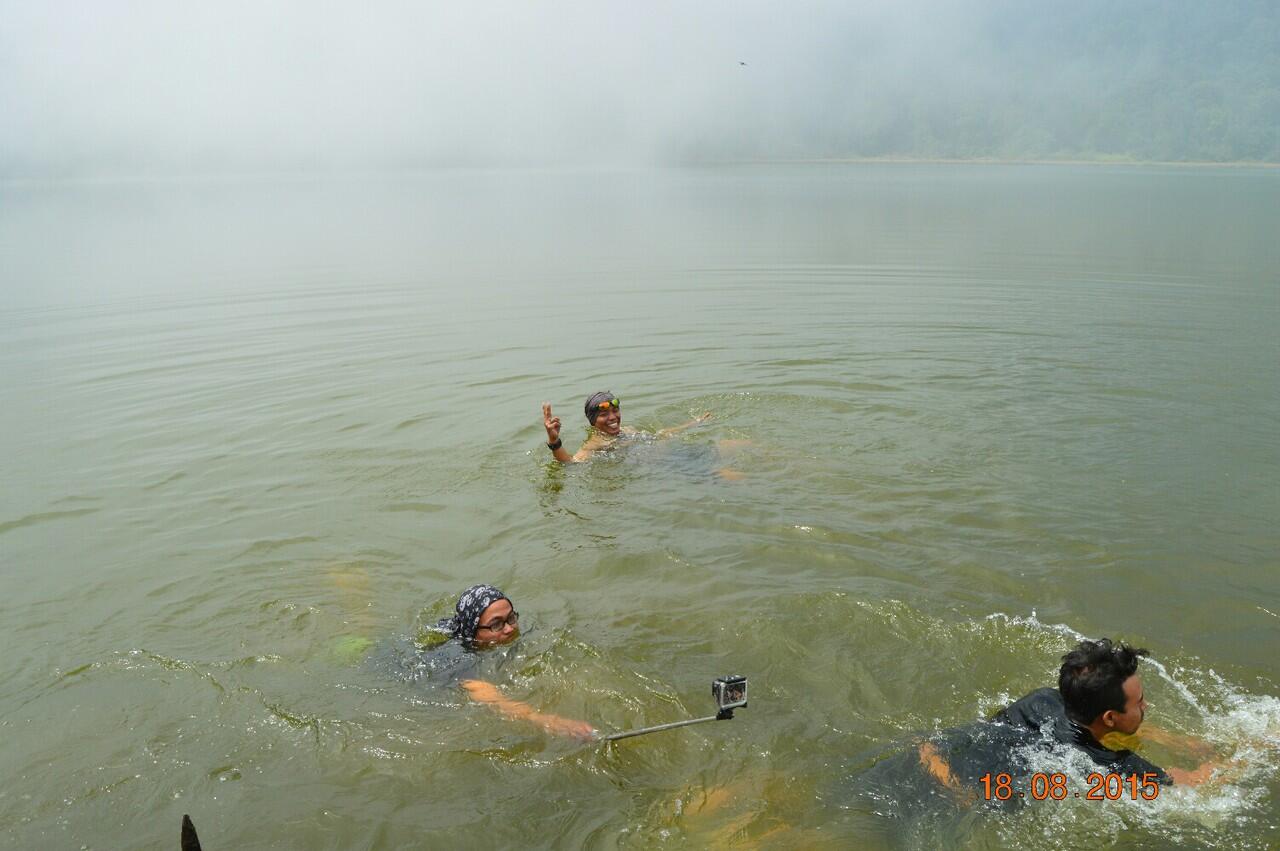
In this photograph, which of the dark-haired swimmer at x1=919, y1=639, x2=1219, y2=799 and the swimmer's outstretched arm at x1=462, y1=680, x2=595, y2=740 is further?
the swimmer's outstretched arm at x1=462, y1=680, x2=595, y2=740

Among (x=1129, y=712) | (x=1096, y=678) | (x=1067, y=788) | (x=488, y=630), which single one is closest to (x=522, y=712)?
(x=488, y=630)

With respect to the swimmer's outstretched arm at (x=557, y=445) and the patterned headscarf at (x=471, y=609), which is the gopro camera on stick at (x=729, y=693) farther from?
the swimmer's outstretched arm at (x=557, y=445)

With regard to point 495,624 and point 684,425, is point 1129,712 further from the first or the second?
point 684,425

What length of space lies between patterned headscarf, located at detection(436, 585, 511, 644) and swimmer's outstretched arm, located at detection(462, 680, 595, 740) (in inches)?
17.4

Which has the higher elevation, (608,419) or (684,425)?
(608,419)

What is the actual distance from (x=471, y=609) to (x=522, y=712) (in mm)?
991

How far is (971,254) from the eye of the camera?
2872 centimetres

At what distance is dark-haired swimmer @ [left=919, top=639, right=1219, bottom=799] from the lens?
16.2 ft

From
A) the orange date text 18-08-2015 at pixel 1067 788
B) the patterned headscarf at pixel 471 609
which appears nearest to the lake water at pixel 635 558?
the orange date text 18-08-2015 at pixel 1067 788

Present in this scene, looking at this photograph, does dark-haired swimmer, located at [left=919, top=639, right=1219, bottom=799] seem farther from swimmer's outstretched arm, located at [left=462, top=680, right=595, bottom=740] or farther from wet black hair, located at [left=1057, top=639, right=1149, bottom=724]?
swimmer's outstretched arm, located at [left=462, top=680, right=595, bottom=740]

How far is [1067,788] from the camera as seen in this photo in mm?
5098

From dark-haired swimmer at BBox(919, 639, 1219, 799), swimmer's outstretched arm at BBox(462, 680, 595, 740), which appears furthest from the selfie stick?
dark-haired swimmer at BBox(919, 639, 1219, 799)

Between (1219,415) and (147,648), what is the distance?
13.2 m

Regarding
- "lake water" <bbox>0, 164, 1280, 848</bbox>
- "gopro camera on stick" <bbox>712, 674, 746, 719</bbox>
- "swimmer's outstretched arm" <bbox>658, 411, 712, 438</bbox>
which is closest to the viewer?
"gopro camera on stick" <bbox>712, 674, 746, 719</bbox>
